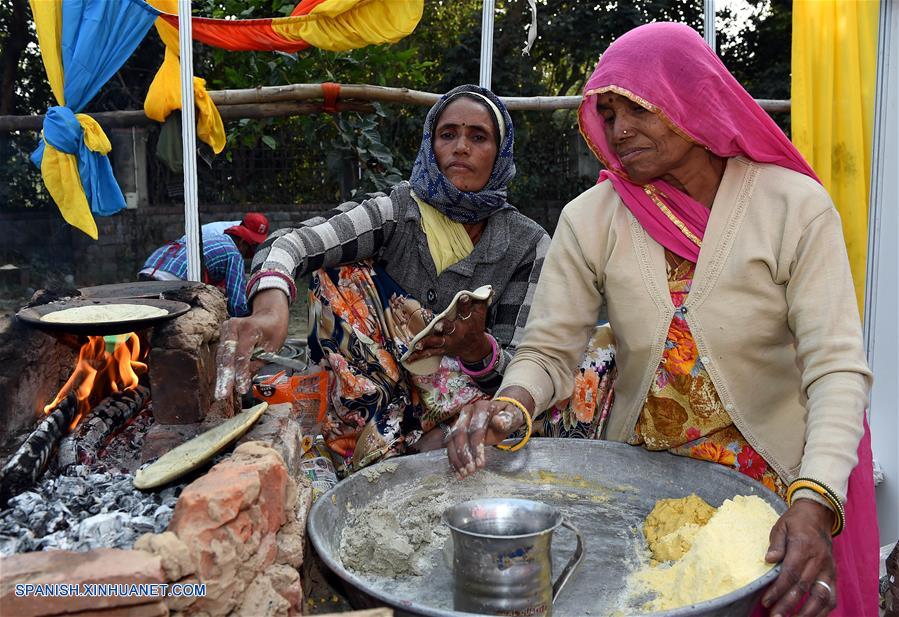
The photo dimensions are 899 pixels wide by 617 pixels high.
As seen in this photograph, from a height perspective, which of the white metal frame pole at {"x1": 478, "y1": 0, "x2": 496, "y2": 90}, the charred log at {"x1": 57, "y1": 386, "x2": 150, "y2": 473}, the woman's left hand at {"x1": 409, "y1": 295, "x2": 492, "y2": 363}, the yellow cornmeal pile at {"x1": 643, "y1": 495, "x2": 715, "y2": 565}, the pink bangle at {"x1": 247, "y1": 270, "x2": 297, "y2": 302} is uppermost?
the white metal frame pole at {"x1": 478, "y1": 0, "x2": 496, "y2": 90}

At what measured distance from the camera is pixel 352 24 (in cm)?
386

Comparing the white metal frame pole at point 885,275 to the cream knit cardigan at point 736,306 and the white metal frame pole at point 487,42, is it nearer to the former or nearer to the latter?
the cream knit cardigan at point 736,306

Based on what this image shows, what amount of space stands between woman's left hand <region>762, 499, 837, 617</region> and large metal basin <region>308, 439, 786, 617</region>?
0.14 metres

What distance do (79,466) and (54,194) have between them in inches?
78.1

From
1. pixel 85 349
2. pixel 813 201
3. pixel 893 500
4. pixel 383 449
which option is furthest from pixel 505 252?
pixel 893 500

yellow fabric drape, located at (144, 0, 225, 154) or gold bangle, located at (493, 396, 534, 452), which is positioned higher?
yellow fabric drape, located at (144, 0, 225, 154)

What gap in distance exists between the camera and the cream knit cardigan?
1.86m

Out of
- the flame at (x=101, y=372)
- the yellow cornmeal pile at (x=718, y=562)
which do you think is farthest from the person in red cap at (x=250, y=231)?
the yellow cornmeal pile at (x=718, y=562)

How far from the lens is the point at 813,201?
197 centimetres

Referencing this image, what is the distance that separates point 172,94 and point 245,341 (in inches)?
72.2

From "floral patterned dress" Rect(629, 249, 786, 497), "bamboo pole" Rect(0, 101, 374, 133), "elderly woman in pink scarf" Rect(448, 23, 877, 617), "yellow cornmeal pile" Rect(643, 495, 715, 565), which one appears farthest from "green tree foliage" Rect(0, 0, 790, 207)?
"yellow cornmeal pile" Rect(643, 495, 715, 565)

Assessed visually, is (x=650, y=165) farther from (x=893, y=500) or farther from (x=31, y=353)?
(x=893, y=500)

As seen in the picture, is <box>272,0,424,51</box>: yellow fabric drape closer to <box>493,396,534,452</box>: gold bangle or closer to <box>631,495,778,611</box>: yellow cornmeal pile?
<box>493,396,534,452</box>: gold bangle

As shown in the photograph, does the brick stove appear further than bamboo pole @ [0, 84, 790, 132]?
No
